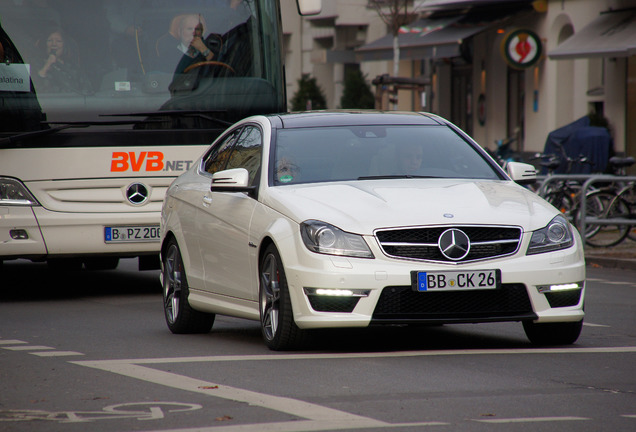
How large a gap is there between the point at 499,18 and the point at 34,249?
2438 centimetres

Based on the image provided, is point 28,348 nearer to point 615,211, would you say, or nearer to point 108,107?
point 108,107

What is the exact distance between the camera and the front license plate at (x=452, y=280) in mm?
8391

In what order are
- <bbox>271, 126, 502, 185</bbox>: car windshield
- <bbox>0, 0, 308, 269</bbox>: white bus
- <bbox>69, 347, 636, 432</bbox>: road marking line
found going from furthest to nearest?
<bbox>0, 0, 308, 269</bbox>: white bus
<bbox>271, 126, 502, 185</bbox>: car windshield
<bbox>69, 347, 636, 432</bbox>: road marking line

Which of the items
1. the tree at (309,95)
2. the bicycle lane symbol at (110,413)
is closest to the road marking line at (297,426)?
the bicycle lane symbol at (110,413)

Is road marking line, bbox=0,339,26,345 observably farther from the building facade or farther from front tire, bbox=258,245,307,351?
the building facade

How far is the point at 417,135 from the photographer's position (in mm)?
9914

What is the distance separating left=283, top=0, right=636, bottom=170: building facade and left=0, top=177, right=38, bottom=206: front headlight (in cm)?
1608

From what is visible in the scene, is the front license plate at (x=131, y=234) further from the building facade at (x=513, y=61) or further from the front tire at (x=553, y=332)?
the building facade at (x=513, y=61)

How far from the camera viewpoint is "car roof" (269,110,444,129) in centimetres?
995

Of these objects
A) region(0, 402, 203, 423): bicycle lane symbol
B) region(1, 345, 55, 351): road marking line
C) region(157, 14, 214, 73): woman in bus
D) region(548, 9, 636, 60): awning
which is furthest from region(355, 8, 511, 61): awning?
region(0, 402, 203, 423): bicycle lane symbol

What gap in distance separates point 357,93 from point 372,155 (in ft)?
121

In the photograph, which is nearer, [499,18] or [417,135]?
[417,135]

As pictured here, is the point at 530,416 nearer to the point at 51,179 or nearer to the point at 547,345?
the point at 547,345

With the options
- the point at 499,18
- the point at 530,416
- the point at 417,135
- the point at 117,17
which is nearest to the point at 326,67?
the point at 499,18
